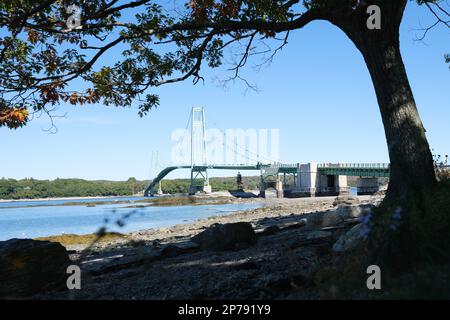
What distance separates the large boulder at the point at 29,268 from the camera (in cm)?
681

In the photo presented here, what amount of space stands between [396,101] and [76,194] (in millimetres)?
170846

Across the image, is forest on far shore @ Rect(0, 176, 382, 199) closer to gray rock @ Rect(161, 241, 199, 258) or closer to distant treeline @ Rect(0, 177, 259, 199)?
distant treeline @ Rect(0, 177, 259, 199)

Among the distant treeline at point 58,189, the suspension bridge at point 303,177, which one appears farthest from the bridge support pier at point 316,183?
the distant treeline at point 58,189

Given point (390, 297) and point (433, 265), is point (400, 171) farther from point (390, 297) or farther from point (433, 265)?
point (390, 297)

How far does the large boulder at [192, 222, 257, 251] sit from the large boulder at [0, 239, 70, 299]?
2.65 metres

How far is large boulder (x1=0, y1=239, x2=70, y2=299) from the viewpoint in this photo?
6809 mm

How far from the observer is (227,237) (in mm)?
8648

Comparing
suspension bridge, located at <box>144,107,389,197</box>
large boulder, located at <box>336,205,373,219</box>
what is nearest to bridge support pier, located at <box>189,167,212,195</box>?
suspension bridge, located at <box>144,107,389,197</box>

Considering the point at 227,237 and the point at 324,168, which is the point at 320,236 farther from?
the point at 324,168

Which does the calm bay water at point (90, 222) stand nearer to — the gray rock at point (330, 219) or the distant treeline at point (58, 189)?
the gray rock at point (330, 219)

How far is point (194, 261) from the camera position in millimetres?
Result: 7434

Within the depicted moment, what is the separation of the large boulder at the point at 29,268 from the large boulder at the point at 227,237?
2647 mm

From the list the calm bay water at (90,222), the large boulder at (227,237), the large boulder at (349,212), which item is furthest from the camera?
the calm bay water at (90,222)
